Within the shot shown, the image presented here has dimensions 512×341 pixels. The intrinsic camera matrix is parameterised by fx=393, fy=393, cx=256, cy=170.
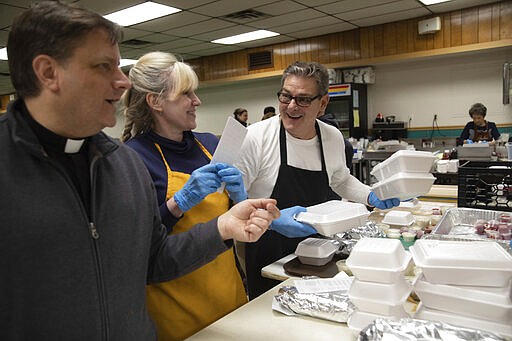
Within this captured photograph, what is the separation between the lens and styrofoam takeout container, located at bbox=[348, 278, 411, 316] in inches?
47.9

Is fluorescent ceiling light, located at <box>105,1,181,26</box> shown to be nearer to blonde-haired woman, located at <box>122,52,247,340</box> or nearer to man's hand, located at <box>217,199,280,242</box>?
blonde-haired woman, located at <box>122,52,247,340</box>

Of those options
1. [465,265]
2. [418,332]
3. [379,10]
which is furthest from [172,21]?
[418,332]

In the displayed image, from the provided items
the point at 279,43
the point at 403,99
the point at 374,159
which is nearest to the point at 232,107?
the point at 279,43

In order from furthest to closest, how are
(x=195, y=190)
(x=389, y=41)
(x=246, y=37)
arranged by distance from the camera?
(x=246, y=37)
(x=389, y=41)
(x=195, y=190)

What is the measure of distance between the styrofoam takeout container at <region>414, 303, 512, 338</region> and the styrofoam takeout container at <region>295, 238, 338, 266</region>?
667 mm

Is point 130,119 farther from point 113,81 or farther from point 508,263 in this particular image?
point 508,263

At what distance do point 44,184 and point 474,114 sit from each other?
20.3 ft

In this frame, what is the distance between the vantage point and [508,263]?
1077mm

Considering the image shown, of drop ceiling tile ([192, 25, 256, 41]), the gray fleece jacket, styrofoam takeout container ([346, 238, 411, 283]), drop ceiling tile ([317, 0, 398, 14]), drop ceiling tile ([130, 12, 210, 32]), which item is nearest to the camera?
the gray fleece jacket

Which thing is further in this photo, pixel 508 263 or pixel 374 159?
pixel 374 159

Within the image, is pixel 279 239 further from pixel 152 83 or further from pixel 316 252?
pixel 152 83

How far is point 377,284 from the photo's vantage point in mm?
1235

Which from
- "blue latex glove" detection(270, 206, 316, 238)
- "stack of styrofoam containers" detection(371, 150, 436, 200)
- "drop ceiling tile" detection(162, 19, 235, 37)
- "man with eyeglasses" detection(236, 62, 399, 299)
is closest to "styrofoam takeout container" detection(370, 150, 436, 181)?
"stack of styrofoam containers" detection(371, 150, 436, 200)

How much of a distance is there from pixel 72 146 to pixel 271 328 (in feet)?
2.85
